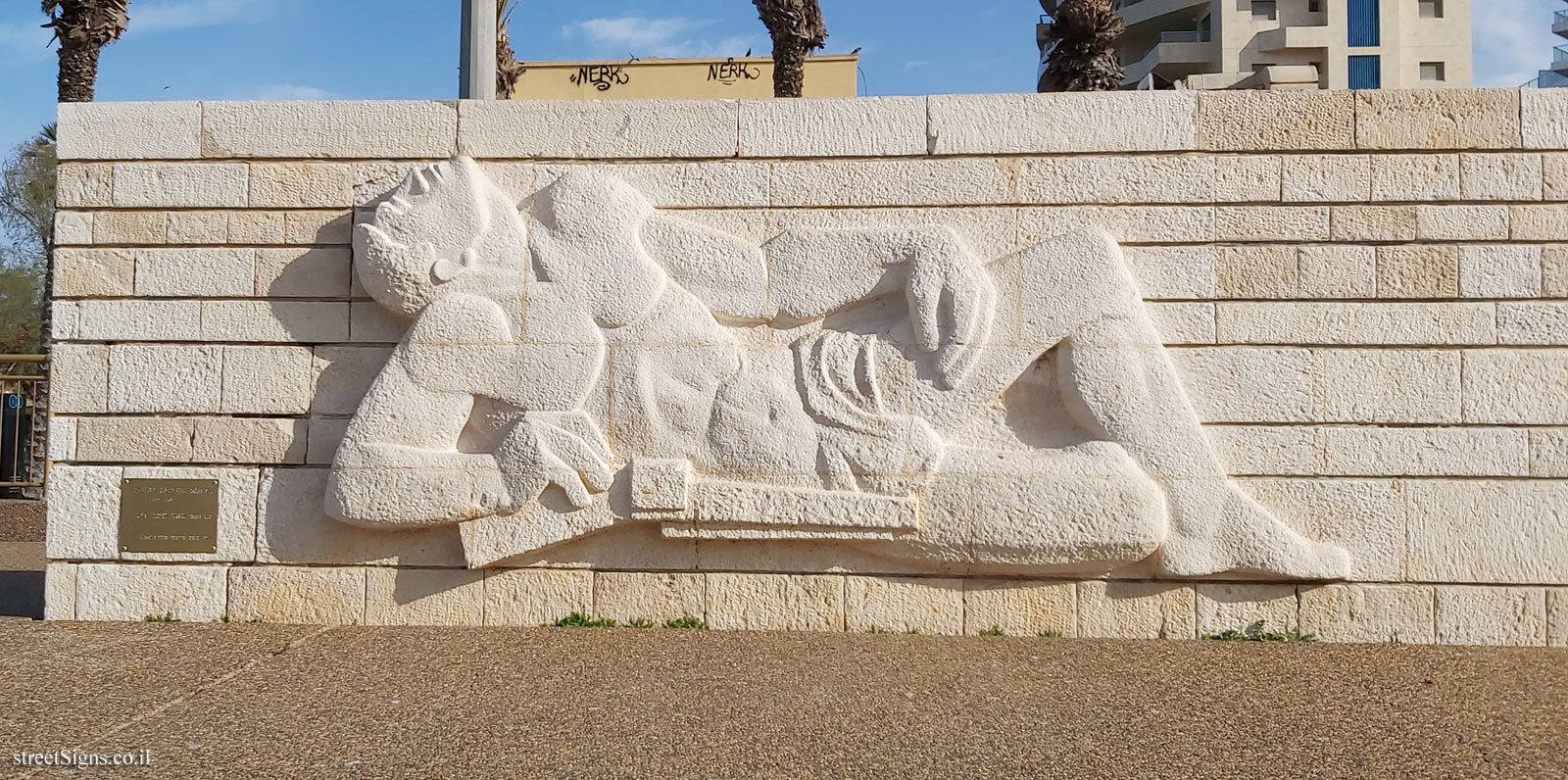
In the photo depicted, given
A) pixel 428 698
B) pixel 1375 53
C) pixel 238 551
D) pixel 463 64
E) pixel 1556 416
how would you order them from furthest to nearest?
pixel 1375 53, pixel 463 64, pixel 238 551, pixel 1556 416, pixel 428 698

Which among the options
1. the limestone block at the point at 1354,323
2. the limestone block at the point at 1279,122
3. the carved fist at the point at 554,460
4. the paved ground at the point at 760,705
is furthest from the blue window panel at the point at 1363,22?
the carved fist at the point at 554,460

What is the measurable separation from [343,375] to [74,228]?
160cm

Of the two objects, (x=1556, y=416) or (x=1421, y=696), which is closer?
(x=1421, y=696)

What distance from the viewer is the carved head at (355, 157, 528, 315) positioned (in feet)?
16.1

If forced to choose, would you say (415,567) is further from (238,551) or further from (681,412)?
(681,412)

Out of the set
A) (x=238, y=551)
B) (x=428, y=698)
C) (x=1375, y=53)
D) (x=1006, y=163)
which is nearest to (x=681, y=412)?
(x=428, y=698)

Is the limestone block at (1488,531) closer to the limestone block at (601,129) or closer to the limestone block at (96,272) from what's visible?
the limestone block at (601,129)

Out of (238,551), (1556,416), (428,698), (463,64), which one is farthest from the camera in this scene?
(463,64)

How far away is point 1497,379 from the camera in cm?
476

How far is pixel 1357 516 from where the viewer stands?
4.75m

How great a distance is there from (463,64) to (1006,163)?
3.88 m

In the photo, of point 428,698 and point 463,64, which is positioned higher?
point 463,64

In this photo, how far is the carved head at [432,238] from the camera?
490 cm

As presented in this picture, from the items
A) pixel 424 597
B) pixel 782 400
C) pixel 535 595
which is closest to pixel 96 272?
pixel 424 597
